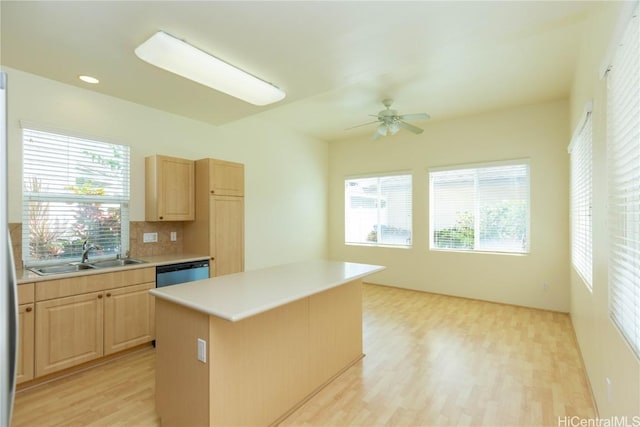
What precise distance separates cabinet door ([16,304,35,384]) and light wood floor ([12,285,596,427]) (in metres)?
0.17

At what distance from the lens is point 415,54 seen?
2547 millimetres

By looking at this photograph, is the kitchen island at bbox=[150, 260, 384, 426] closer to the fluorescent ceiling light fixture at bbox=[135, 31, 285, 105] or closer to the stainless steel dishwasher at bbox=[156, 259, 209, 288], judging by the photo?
the stainless steel dishwasher at bbox=[156, 259, 209, 288]

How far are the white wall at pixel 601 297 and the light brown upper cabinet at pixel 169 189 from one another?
3895 mm

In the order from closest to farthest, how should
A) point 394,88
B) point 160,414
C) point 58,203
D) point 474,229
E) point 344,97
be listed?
point 160,414 < point 58,203 < point 394,88 < point 344,97 < point 474,229

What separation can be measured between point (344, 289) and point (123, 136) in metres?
3.01

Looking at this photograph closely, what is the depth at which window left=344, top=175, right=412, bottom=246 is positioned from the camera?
19.0 ft

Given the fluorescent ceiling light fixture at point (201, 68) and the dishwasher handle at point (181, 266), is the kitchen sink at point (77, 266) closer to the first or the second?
the dishwasher handle at point (181, 266)

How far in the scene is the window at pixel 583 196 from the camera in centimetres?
257

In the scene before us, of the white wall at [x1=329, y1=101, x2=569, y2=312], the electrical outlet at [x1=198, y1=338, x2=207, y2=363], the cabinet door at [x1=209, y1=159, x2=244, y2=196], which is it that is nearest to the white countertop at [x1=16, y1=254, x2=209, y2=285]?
the cabinet door at [x1=209, y1=159, x2=244, y2=196]

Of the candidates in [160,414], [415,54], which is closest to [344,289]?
[160,414]

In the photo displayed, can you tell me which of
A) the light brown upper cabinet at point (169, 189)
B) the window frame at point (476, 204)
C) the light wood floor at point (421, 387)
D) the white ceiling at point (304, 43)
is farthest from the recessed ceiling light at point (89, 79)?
the window frame at point (476, 204)

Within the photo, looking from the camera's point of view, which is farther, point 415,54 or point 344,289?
point 344,289

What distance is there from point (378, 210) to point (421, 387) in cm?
398

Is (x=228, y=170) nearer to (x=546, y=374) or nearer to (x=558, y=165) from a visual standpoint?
(x=546, y=374)
